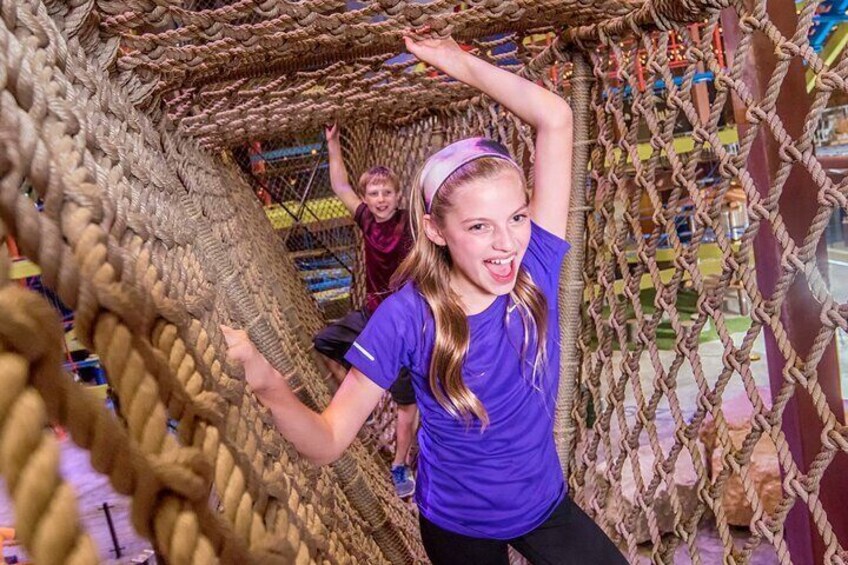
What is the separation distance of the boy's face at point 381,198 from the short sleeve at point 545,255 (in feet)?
4.48

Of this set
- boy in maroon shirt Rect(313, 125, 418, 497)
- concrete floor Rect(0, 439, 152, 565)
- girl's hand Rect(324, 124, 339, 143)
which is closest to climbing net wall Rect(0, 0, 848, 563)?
boy in maroon shirt Rect(313, 125, 418, 497)

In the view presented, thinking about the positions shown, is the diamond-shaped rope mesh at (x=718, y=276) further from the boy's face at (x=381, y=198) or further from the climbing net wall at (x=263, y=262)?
the boy's face at (x=381, y=198)

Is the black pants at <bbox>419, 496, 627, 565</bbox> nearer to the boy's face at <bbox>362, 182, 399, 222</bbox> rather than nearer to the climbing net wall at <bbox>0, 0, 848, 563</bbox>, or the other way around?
the climbing net wall at <bbox>0, 0, 848, 563</bbox>

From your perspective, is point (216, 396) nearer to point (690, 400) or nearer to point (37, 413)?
point (37, 413)

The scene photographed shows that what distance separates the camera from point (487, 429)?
106 cm

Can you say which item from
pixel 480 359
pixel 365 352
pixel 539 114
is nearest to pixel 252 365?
pixel 365 352

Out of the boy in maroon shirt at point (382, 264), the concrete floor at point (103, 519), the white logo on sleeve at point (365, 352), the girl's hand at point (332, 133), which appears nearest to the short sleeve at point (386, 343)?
the white logo on sleeve at point (365, 352)

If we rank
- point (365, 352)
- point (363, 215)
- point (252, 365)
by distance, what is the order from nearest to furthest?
point (252, 365) < point (365, 352) < point (363, 215)

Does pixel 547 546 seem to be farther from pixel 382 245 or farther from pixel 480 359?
pixel 382 245

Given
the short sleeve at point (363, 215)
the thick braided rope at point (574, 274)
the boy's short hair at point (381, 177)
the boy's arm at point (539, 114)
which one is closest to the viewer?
the boy's arm at point (539, 114)

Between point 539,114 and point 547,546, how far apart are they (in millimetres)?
694

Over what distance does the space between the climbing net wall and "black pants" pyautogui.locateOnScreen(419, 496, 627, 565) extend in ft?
0.60

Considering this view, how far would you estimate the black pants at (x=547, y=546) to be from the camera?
1077 mm

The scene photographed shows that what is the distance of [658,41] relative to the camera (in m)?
1.22
